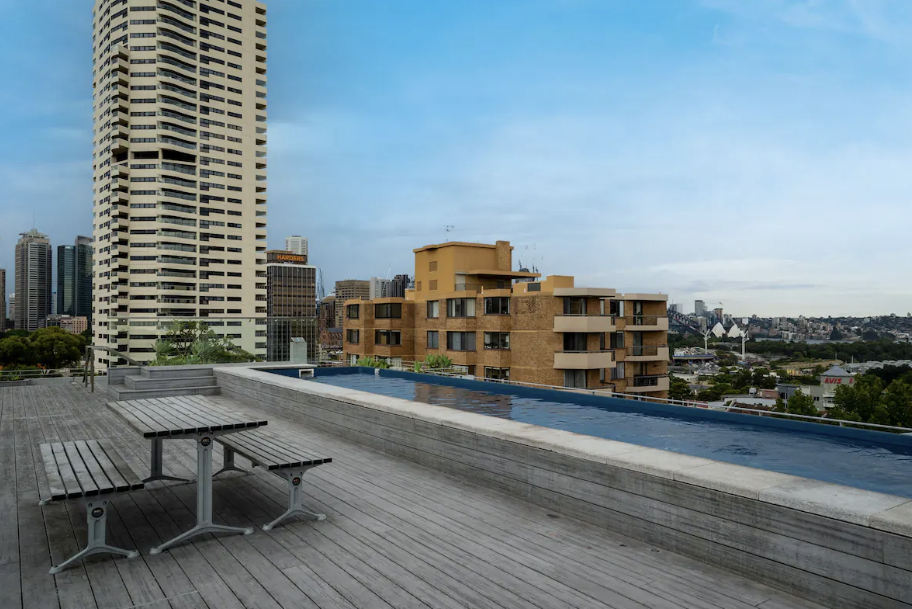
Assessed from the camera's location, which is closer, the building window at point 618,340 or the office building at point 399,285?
the building window at point 618,340

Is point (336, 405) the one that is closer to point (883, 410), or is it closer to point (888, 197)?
point (888, 197)

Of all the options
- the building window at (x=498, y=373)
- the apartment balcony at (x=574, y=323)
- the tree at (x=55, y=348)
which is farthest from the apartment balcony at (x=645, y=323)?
the tree at (x=55, y=348)

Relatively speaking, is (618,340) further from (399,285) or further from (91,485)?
(399,285)

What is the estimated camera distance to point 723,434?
383 inches

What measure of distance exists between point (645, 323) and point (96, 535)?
5103cm

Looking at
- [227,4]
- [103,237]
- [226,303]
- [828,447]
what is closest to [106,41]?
[227,4]

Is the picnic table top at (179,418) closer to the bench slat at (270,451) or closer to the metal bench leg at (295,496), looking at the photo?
the bench slat at (270,451)

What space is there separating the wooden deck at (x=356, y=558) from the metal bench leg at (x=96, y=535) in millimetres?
85

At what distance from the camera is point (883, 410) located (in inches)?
2483

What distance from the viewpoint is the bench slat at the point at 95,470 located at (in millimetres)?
4035

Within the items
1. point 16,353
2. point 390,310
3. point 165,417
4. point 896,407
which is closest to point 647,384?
point 390,310

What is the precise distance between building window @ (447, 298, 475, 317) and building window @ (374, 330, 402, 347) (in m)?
7.94

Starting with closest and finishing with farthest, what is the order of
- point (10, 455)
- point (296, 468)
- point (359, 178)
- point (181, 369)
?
point (296, 468) → point (10, 455) → point (181, 369) → point (359, 178)

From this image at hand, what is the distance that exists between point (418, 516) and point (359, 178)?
108114mm
